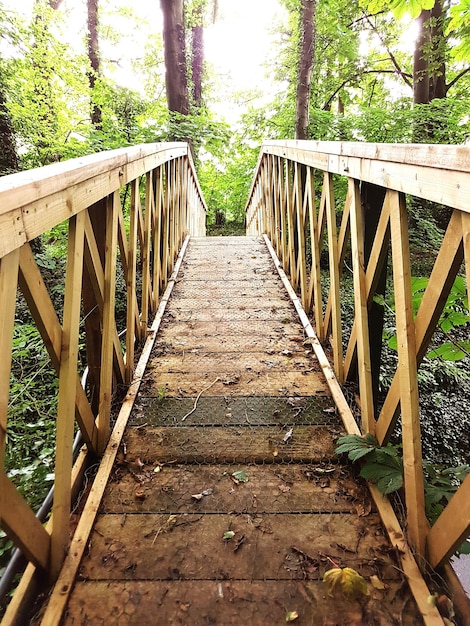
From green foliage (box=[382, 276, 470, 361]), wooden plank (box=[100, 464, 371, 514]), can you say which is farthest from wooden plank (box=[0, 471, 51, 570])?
green foliage (box=[382, 276, 470, 361])

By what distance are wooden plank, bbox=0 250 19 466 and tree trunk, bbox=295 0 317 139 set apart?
4962 mm

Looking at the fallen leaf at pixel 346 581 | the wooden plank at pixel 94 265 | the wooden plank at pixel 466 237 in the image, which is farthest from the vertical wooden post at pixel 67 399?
the wooden plank at pixel 466 237

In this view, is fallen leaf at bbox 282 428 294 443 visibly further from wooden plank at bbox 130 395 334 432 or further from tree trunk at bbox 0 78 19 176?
tree trunk at bbox 0 78 19 176

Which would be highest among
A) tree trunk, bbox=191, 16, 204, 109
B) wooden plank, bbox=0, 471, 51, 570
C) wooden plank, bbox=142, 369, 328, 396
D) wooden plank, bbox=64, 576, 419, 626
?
tree trunk, bbox=191, 16, 204, 109

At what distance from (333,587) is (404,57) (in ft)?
42.0

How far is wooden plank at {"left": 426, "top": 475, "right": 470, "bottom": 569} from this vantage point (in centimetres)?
120

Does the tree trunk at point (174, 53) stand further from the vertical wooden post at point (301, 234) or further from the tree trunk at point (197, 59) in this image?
the tree trunk at point (197, 59)

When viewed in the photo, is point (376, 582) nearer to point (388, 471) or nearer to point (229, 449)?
point (388, 471)

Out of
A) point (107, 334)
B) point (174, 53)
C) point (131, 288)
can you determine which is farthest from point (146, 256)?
point (174, 53)

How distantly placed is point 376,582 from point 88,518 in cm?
110

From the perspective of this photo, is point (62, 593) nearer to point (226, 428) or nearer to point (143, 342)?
point (226, 428)

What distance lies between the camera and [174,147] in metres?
4.39

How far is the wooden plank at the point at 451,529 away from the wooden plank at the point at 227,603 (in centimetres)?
17

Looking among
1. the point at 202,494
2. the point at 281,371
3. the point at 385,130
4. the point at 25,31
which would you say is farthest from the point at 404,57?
the point at 202,494
